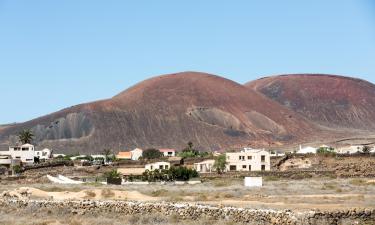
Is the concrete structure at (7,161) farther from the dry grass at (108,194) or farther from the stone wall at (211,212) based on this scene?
the stone wall at (211,212)

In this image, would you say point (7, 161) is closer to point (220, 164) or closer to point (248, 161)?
point (220, 164)

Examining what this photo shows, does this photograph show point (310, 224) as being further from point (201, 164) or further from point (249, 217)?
point (201, 164)

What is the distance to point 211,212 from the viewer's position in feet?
106

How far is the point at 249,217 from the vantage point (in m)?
30.2

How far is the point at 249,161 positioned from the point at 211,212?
83.3m

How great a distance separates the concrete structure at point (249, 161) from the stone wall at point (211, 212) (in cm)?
7352

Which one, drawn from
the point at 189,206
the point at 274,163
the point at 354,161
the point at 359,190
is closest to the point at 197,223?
the point at 189,206

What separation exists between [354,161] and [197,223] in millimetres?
78486

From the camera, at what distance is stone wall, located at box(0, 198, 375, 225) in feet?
93.4

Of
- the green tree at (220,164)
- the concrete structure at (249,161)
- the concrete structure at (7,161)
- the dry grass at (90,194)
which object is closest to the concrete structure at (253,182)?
the dry grass at (90,194)

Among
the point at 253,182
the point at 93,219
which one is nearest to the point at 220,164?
the point at 253,182

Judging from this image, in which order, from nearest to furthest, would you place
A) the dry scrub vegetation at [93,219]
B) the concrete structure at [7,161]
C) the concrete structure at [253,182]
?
the dry scrub vegetation at [93,219] < the concrete structure at [253,182] < the concrete structure at [7,161]

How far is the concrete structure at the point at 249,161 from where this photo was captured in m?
114

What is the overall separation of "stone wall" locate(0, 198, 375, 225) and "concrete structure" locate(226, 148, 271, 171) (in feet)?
241
